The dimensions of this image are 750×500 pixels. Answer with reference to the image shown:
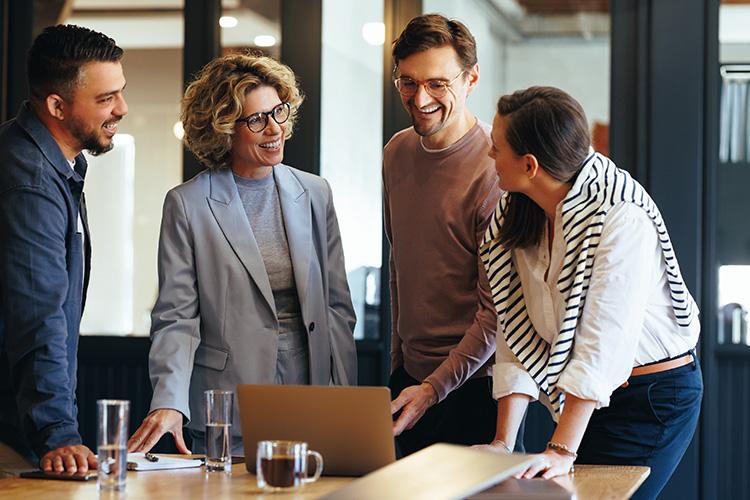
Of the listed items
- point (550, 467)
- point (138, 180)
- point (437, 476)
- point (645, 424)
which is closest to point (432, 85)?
point (645, 424)

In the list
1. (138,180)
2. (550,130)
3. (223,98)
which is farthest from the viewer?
(138,180)

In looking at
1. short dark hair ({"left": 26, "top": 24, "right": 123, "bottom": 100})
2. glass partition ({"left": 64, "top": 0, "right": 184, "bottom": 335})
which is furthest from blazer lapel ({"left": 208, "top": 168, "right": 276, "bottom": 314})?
glass partition ({"left": 64, "top": 0, "right": 184, "bottom": 335})

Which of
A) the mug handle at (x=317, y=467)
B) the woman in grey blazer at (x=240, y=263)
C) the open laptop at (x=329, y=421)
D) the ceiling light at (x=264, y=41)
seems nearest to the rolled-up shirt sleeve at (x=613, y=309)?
the open laptop at (x=329, y=421)

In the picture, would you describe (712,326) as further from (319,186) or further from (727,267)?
(319,186)

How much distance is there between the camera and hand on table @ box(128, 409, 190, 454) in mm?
2570

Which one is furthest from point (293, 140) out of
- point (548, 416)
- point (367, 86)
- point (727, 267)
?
point (727, 267)

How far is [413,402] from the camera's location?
270 cm

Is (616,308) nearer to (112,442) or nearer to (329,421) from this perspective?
(329,421)

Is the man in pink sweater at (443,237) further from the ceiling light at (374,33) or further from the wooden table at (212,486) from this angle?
the ceiling light at (374,33)

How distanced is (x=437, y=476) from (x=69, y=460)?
886 mm

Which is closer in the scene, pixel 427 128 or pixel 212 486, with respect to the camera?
pixel 212 486

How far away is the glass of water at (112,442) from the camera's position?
6.32 ft

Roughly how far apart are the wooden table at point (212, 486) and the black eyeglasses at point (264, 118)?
98 cm

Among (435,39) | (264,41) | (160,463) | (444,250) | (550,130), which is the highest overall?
(264,41)
